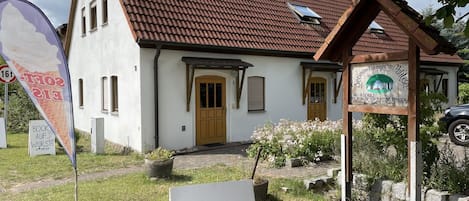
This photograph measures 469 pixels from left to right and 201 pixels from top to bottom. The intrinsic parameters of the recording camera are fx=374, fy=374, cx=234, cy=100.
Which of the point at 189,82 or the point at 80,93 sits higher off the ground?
the point at 189,82

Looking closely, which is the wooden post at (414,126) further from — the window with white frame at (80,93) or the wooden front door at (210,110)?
the window with white frame at (80,93)

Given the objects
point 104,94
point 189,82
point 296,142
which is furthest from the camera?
point 104,94

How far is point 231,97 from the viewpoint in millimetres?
12727

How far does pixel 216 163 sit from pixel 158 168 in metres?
2.19

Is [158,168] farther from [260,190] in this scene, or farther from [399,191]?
[399,191]

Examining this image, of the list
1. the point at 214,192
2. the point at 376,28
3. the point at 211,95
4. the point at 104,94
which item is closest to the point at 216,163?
the point at 211,95

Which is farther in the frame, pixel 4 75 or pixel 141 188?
pixel 4 75

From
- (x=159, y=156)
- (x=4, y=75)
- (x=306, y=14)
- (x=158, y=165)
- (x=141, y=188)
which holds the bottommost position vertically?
Answer: (x=141, y=188)

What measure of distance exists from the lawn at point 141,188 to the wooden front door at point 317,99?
7354mm

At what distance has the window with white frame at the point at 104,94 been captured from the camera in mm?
13842

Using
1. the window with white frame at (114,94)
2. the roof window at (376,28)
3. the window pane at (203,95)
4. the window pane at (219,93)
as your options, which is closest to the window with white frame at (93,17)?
the window with white frame at (114,94)

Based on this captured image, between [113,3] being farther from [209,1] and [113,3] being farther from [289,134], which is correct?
[289,134]

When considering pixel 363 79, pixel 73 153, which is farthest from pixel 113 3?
pixel 363 79

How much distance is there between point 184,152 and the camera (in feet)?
37.0
